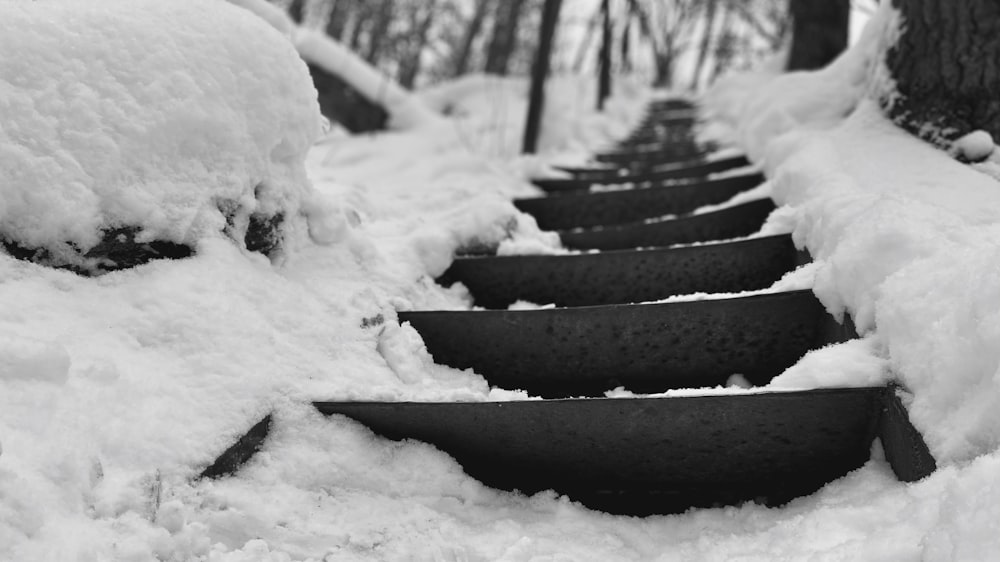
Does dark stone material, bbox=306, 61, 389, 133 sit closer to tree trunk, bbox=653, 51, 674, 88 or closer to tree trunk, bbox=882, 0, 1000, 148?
tree trunk, bbox=882, 0, 1000, 148

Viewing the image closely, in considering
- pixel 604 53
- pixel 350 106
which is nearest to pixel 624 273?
pixel 350 106

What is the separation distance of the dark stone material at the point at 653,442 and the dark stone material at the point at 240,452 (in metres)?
0.16

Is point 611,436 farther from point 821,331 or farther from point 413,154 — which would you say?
point 413,154

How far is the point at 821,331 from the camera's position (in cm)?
188

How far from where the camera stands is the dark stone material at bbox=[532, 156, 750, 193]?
396 centimetres

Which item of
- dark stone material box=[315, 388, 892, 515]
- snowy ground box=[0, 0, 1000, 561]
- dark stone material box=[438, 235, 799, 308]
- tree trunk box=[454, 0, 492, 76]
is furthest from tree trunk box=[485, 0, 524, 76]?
dark stone material box=[315, 388, 892, 515]

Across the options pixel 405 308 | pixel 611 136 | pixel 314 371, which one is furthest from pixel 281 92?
pixel 611 136

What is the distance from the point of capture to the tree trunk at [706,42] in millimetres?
20250

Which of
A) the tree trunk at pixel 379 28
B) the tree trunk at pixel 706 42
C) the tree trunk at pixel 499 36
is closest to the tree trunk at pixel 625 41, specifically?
the tree trunk at pixel 499 36

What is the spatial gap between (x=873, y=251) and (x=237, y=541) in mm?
1574

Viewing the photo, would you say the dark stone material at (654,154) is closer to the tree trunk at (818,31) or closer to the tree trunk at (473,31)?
the tree trunk at (818,31)

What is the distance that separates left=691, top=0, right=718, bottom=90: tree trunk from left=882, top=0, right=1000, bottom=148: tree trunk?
18.2 m

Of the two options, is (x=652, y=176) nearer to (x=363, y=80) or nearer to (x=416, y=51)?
(x=363, y=80)

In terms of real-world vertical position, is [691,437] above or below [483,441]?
above
